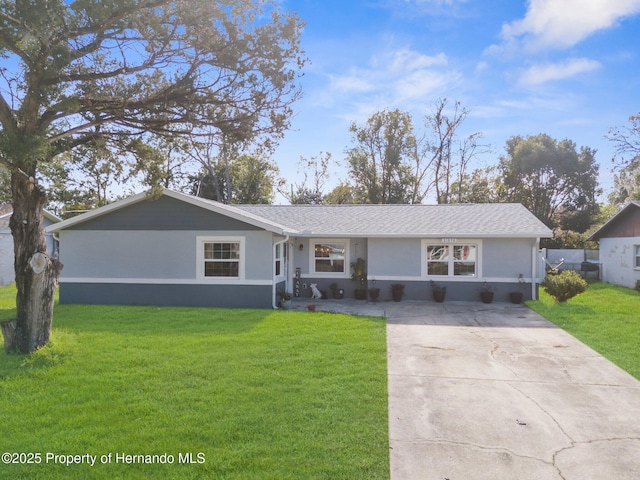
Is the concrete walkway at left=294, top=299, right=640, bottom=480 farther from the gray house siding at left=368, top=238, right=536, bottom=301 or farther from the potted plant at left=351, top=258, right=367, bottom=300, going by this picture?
the potted plant at left=351, top=258, right=367, bottom=300

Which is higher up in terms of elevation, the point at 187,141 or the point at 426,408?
the point at 187,141

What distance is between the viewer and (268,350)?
7.14 meters


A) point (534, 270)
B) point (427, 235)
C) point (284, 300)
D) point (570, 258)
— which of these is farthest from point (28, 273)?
point (570, 258)

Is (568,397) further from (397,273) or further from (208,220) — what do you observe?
(208,220)

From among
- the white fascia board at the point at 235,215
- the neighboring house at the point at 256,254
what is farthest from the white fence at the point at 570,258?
the white fascia board at the point at 235,215

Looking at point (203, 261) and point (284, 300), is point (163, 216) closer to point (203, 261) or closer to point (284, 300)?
point (203, 261)

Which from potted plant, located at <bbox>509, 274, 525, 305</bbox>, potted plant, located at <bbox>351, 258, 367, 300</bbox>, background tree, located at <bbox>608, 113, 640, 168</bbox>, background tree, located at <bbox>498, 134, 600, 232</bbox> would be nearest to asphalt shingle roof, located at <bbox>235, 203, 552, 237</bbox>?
potted plant, located at <bbox>351, 258, 367, 300</bbox>

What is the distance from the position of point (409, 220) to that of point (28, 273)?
464 inches

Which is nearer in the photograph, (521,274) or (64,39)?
(64,39)

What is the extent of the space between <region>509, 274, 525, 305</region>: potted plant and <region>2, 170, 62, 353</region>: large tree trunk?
12.5 meters

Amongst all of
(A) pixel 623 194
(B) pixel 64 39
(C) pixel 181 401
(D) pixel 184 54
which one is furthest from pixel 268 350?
(A) pixel 623 194

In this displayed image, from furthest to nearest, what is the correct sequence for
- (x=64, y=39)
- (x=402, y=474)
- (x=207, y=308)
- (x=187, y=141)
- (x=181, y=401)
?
(x=207, y=308) < (x=187, y=141) < (x=64, y=39) < (x=181, y=401) < (x=402, y=474)

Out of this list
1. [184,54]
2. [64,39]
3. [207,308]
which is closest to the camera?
[64,39]

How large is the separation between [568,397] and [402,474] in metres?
3.10
